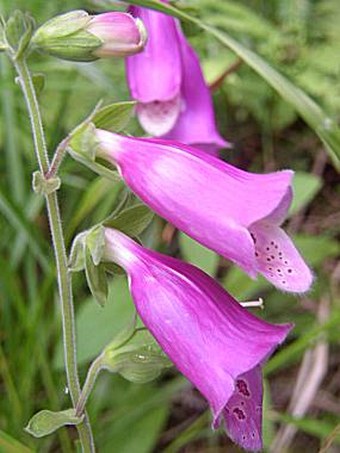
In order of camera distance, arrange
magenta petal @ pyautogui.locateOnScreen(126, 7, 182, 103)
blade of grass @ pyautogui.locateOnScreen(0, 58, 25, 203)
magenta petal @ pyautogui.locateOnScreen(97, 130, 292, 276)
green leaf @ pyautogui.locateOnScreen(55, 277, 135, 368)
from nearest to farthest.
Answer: magenta petal @ pyautogui.locateOnScreen(97, 130, 292, 276), magenta petal @ pyautogui.locateOnScreen(126, 7, 182, 103), green leaf @ pyautogui.locateOnScreen(55, 277, 135, 368), blade of grass @ pyautogui.locateOnScreen(0, 58, 25, 203)

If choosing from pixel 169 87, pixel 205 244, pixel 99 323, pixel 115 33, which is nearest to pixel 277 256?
pixel 205 244

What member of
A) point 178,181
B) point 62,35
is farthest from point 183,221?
point 62,35

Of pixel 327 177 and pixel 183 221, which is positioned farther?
pixel 327 177

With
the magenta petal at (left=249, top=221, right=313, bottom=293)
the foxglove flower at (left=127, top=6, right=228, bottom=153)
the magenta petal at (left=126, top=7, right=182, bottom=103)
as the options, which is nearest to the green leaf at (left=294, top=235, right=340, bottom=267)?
the foxglove flower at (left=127, top=6, right=228, bottom=153)

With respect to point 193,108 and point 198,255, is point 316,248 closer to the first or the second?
point 198,255

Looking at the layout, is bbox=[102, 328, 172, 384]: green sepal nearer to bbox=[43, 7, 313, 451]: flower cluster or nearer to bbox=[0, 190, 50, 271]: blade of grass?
bbox=[43, 7, 313, 451]: flower cluster

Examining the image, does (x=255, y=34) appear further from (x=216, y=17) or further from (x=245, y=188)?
(x=245, y=188)

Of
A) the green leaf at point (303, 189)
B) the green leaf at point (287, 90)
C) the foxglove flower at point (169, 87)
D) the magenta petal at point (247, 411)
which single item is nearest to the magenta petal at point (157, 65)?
the foxglove flower at point (169, 87)

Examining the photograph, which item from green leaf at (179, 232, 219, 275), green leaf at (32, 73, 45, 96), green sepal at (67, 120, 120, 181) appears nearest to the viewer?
green sepal at (67, 120, 120, 181)
